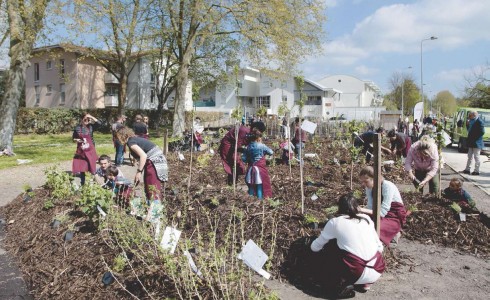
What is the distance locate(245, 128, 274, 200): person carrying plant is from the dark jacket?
8.31m

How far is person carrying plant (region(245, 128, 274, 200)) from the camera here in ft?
24.8

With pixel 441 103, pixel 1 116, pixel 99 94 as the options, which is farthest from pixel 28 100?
pixel 441 103

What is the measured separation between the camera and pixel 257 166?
24.9 ft

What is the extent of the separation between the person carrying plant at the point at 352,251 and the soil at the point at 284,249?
0.23m

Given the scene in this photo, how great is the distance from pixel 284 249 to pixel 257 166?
2.65 meters

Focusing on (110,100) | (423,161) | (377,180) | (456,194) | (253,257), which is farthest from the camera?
(110,100)

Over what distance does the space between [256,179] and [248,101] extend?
2144 inches

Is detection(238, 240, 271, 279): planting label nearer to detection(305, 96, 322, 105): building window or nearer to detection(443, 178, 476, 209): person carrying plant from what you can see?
detection(443, 178, 476, 209): person carrying plant

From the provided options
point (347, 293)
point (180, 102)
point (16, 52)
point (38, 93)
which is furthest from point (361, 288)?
point (38, 93)

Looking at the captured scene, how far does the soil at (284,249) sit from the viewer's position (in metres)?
4.47

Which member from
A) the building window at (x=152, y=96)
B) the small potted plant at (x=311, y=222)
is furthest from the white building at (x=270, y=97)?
the small potted plant at (x=311, y=222)

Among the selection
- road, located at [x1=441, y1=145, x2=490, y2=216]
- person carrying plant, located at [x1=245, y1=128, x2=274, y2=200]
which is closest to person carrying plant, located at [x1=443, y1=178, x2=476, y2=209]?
road, located at [x1=441, y1=145, x2=490, y2=216]

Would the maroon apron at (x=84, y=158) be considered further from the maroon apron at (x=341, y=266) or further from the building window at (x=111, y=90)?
the building window at (x=111, y=90)

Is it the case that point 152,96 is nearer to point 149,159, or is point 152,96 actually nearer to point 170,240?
point 149,159
